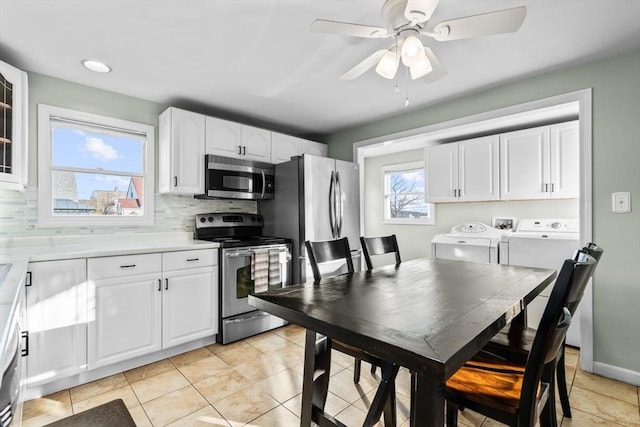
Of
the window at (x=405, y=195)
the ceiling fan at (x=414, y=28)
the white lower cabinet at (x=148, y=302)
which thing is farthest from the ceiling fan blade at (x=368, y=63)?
the window at (x=405, y=195)

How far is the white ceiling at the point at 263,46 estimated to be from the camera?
1.77 metres

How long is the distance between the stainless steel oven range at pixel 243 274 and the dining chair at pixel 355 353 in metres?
1.20

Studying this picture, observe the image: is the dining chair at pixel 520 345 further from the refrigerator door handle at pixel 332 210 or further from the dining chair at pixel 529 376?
the refrigerator door handle at pixel 332 210

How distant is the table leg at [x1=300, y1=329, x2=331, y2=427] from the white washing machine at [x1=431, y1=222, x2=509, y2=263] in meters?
2.54

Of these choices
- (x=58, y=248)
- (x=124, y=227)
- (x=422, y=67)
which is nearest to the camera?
(x=422, y=67)

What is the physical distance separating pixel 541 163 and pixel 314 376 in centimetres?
328

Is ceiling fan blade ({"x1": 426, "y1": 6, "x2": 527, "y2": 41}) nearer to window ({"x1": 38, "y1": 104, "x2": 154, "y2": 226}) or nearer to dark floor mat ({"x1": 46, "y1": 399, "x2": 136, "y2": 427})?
dark floor mat ({"x1": 46, "y1": 399, "x2": 136, "y2": 427})

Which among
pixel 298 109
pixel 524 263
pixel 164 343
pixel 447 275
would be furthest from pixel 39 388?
pixel 524 263

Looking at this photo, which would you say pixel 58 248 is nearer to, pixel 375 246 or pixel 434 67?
pixel 375 246

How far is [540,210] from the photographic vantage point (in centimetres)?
367

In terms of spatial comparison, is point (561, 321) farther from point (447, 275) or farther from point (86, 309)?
point (86, 309)

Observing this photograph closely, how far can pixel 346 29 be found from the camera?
5.02 ft

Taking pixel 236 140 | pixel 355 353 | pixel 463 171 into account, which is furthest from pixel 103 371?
pixel 463 171

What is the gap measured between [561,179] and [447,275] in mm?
2300
